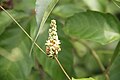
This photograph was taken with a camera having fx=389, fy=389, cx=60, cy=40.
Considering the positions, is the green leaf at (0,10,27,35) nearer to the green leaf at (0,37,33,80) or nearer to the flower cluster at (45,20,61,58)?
the green leaf at (0,37,33,80)

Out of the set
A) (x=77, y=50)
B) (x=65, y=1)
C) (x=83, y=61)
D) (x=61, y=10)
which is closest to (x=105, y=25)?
(x=61, y=10)

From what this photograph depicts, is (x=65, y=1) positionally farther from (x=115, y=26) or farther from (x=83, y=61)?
(x=115, y=26)

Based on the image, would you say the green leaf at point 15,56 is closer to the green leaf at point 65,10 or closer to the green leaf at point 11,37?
the green leaf at point 11,37

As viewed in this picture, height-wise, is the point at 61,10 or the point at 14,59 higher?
the point at 14,59

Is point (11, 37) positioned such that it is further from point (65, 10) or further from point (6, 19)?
point (65, 10)

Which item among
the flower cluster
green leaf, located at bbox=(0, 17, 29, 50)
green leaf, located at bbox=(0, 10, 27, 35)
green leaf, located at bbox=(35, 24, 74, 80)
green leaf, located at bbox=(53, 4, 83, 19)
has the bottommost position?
green leaf, located at bbox=(53, 4, 83, 19)

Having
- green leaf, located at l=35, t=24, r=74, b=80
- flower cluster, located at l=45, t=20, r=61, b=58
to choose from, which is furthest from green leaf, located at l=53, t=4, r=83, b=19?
flower cluster, located at l=45, t=20, r=61, b=58

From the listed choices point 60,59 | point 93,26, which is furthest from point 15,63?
point 93,26
